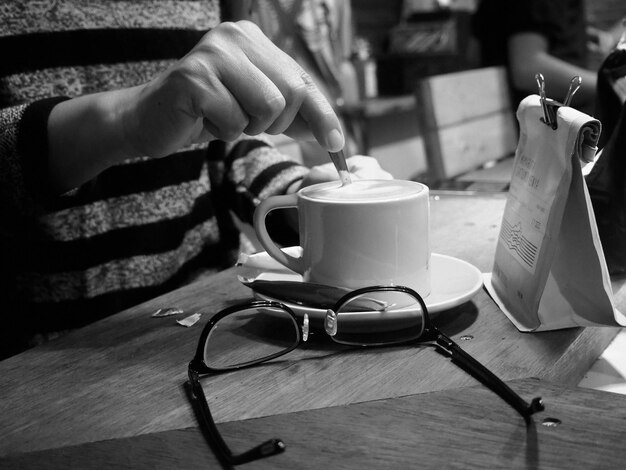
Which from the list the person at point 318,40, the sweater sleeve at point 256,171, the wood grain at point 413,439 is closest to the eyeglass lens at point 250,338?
the wood grain at point 413,439

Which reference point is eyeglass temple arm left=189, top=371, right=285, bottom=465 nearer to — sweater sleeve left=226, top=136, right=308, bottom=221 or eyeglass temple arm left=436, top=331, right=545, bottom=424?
eyeglass temple arm left=436, top=331, right=545, bottom=424

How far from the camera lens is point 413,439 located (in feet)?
1.34

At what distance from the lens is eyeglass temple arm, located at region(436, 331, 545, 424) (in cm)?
42

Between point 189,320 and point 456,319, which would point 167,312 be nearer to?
point 189,320

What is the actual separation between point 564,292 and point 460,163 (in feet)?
4.42

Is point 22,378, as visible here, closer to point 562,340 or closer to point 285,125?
point 285,125

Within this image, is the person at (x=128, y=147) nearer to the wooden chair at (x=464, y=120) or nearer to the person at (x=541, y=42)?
the wooden chair at (x=464, y=120)

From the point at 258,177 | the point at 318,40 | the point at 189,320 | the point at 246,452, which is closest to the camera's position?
the point at 246,452

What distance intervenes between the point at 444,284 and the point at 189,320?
26cm

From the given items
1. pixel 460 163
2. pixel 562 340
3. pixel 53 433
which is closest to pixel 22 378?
pixel 53 433

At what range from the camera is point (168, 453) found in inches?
16.3

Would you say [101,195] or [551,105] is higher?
[551,105]

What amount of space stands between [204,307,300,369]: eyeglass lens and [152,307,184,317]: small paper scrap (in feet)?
0.20

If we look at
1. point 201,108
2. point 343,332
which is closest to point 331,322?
point 343,332
